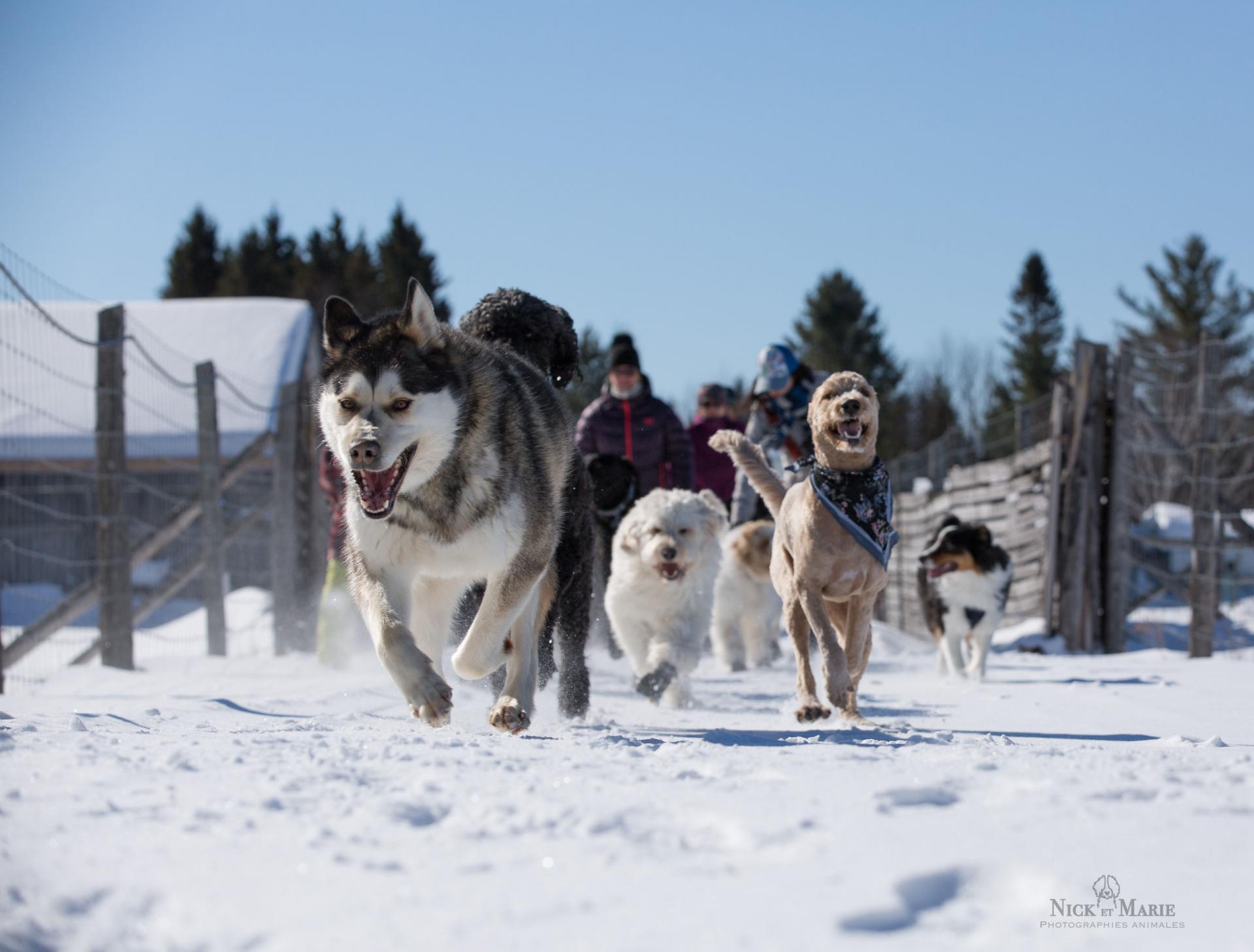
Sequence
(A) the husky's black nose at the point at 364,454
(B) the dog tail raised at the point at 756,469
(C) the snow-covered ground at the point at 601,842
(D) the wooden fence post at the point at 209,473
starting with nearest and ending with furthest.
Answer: (C) the snow-covered ground at the point at 601,842 → (A) the husky's black nose at the point at 364,454 → (B) the dog tail raised at the point at 756,469 → (D) the wooden fence post at the point at 209,473

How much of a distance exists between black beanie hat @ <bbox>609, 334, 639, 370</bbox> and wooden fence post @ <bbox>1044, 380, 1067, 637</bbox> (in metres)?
3.79

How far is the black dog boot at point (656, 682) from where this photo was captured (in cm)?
607

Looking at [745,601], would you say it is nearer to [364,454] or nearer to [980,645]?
[980,645]

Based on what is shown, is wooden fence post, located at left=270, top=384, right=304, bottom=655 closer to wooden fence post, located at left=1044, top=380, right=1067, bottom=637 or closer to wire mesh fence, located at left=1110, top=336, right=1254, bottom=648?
wooden fence post, located at left=1044, top=380, right=1067, bottom=637

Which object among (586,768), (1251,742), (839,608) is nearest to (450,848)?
(586,768)

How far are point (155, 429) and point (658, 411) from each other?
11.8 metres

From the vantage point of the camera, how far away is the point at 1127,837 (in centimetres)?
201

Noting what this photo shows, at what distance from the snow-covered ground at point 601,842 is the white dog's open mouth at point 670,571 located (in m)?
3.20

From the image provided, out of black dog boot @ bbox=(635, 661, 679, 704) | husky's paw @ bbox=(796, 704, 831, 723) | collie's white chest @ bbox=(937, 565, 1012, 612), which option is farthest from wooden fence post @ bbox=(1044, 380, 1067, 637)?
husky's paw @ bbox=(796, 704, 831, 723)

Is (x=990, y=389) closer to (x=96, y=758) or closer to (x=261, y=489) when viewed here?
(x=261, y=489)

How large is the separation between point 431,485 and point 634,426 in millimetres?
4791

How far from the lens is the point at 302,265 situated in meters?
46.8

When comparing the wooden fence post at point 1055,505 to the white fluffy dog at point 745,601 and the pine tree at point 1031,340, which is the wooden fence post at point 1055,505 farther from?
the pine tree at point 1031,340

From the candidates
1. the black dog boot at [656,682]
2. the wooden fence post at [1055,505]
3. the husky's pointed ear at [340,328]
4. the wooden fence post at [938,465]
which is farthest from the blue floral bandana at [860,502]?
the wooden fence post at [938,465]
